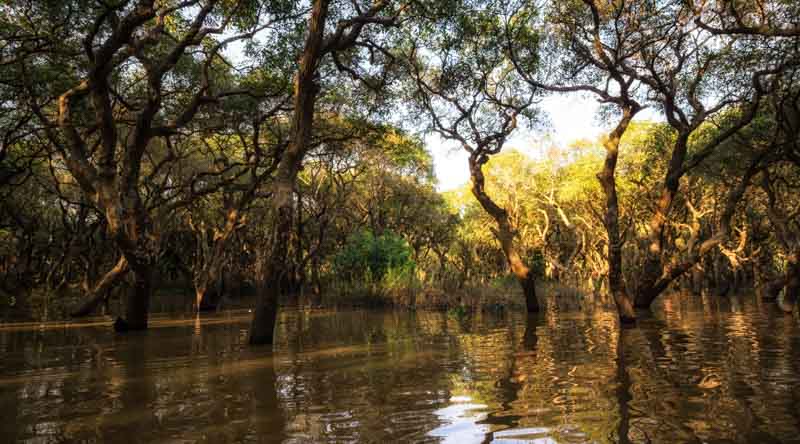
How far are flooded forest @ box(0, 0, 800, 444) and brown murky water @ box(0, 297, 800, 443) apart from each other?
0.13 ft

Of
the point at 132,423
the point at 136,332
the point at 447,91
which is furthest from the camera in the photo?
the point at 447,91

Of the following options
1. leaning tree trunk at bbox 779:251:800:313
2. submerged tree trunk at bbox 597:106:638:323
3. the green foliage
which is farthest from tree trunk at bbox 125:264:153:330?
leaning tree trunk at bbox 779:251:800:313

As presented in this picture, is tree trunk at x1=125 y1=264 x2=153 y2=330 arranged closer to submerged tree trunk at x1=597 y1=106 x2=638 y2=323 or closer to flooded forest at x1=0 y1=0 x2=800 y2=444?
flooded forest at x1=0 y1=0 x2=800 y2=444

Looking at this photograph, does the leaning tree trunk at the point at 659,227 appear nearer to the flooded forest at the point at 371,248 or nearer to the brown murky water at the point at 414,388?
the flooded forest at the point at 371,248

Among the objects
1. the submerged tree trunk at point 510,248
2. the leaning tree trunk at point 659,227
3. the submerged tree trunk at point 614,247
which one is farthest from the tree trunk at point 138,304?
the leaning tree trunk at point 659,227

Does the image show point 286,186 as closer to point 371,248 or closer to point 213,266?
point 213,266

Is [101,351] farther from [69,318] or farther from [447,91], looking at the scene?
[447,91]

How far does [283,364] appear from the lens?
23.5 ft

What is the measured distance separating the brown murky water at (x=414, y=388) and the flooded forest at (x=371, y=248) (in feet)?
0.13

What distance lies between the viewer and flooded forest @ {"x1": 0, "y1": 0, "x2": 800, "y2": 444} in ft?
15.3

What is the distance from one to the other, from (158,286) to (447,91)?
68.6ft

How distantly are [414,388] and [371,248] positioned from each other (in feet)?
57.9

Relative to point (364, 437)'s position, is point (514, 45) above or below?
above

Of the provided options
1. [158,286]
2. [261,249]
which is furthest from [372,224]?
[158,286]
